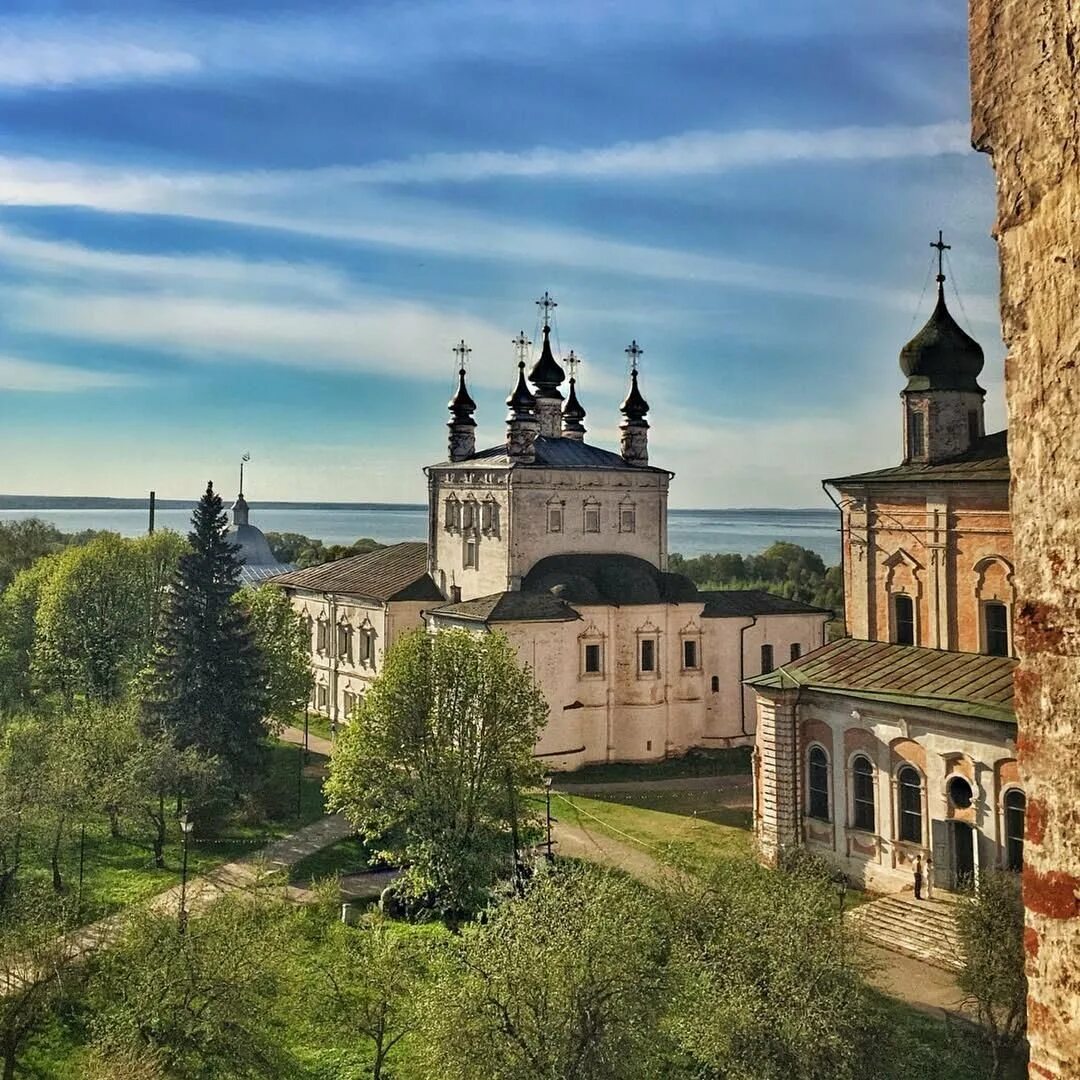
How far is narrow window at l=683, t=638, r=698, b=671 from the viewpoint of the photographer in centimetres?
3500

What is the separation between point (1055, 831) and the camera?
290cm

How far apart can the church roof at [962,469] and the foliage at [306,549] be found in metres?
46.2

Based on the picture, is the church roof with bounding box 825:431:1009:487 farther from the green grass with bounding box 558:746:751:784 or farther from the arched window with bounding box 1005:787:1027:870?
the green grass with bounding box 558:746:751:784

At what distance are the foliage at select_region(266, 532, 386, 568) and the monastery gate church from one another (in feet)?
92.5

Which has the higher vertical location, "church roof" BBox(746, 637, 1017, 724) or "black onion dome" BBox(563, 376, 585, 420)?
"black onion dome" BBox(563, 376, 585, 420)

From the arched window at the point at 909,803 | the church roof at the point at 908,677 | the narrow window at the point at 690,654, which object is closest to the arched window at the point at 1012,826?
the church roof at the point at 908,677

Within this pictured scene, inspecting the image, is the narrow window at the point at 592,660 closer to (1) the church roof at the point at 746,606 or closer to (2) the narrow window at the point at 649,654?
(2) the narrow window at the point at 649,654

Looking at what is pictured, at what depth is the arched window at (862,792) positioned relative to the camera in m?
21.1

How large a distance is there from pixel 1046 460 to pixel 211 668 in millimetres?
29635

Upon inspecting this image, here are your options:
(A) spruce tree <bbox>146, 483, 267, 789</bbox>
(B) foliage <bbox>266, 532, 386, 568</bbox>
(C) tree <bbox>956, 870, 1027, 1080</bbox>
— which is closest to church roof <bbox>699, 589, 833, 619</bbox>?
(A) spruce tree <bbox>146, 483, 267, 789</bbox>

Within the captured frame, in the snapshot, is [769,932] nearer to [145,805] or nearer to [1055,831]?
[1055,831]

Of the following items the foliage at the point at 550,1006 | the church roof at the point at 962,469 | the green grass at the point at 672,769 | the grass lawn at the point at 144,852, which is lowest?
the grass lawn at the point at 144,852

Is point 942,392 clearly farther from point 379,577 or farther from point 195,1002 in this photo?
point 379,577

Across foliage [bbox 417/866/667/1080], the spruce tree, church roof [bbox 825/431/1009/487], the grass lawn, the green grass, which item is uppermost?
church roof [bbox 825/431/1009/487]
